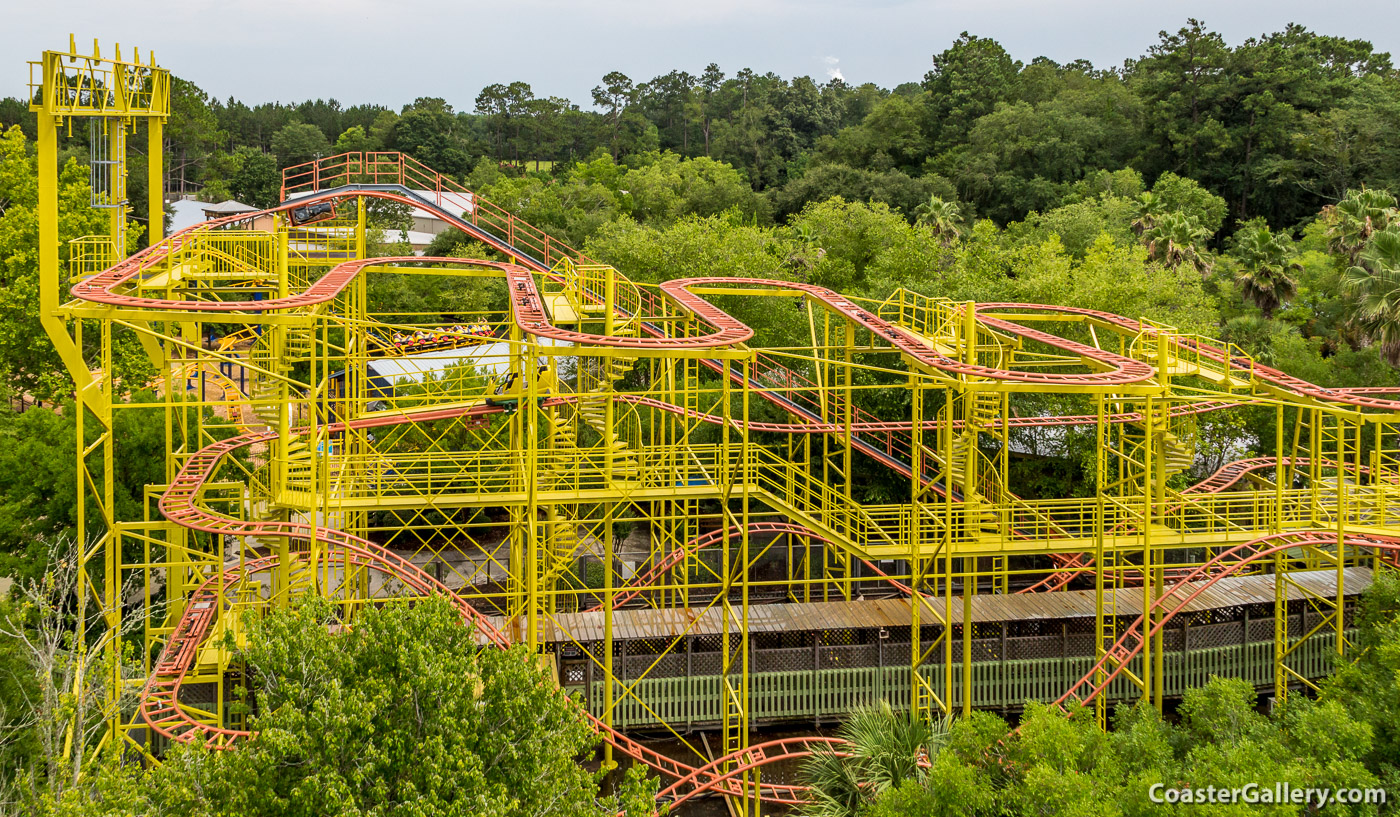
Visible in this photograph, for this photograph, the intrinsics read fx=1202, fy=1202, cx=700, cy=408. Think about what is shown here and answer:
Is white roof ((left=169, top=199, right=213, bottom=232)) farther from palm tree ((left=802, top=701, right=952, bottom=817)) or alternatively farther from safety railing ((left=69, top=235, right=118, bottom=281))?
palm tree ((left=802, top=701, right=952, bottom=817))

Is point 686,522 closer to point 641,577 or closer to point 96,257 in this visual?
point 641,577

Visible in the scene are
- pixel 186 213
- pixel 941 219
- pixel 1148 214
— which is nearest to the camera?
pixel 1148 214

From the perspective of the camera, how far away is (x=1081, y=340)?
32812mm

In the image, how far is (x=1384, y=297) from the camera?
27.6m

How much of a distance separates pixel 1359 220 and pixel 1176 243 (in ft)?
21.7

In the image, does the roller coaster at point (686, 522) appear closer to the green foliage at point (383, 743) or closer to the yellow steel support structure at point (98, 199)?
the yellow steel support structure at point (98, 199)

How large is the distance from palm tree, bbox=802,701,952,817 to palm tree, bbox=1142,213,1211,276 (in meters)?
28.3

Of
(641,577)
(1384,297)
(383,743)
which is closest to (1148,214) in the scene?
(1384,297)

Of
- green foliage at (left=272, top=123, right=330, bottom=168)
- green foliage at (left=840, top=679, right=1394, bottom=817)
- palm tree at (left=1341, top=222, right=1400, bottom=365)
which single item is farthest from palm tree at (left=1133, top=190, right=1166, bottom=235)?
green foliage at (left=272, top=123, right=330, bottom=168)

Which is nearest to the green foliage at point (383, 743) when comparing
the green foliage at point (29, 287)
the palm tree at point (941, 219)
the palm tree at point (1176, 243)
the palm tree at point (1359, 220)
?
the green foliage at point (29, 287)

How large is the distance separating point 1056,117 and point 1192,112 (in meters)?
6.93

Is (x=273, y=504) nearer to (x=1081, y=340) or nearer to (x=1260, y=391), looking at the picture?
(x=1260, y=391)

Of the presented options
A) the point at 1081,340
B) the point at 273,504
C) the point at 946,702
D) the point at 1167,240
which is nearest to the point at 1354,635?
the point at 946,702

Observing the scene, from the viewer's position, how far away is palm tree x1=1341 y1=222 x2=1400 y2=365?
27516 millimetres
